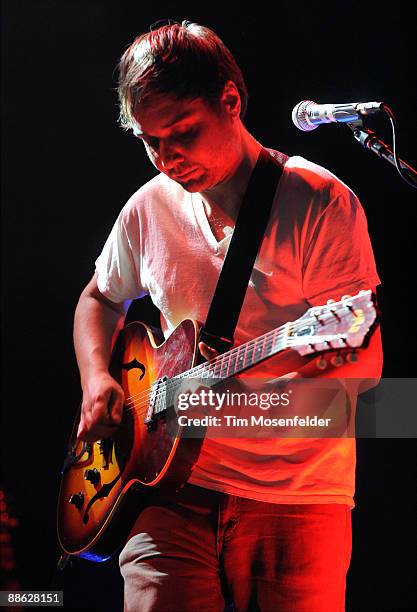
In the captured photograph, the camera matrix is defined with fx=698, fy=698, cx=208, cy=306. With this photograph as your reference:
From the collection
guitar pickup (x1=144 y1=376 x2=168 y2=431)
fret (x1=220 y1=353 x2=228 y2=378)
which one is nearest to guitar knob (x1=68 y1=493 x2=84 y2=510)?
guitar pickup (x1=144 y1=376 x2=168 y2=431)

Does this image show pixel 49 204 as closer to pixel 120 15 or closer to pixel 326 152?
pixel 120 15

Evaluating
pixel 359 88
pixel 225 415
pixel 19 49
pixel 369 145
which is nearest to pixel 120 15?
pixel 19 49

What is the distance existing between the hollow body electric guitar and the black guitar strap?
0.07 m

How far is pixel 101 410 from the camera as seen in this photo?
2078 mm

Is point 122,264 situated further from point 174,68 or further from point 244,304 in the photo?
point 174,68

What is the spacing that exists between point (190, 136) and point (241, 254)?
337mm

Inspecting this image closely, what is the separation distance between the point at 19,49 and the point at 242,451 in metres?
2.06

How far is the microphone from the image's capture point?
5.18 feet

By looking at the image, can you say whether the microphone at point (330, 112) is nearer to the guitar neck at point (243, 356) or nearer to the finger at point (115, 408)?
the guitar neck at point (243, 356)

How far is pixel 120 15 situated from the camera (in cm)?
276

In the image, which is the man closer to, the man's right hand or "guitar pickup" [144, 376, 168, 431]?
"guitar pickup" [144, 376, 168, 431]

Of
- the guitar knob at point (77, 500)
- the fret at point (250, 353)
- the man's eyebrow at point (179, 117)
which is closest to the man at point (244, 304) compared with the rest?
the man's eyebrow at point (179, 117)

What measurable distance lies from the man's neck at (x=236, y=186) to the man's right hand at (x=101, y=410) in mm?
618

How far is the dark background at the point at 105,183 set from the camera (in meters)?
2.31
